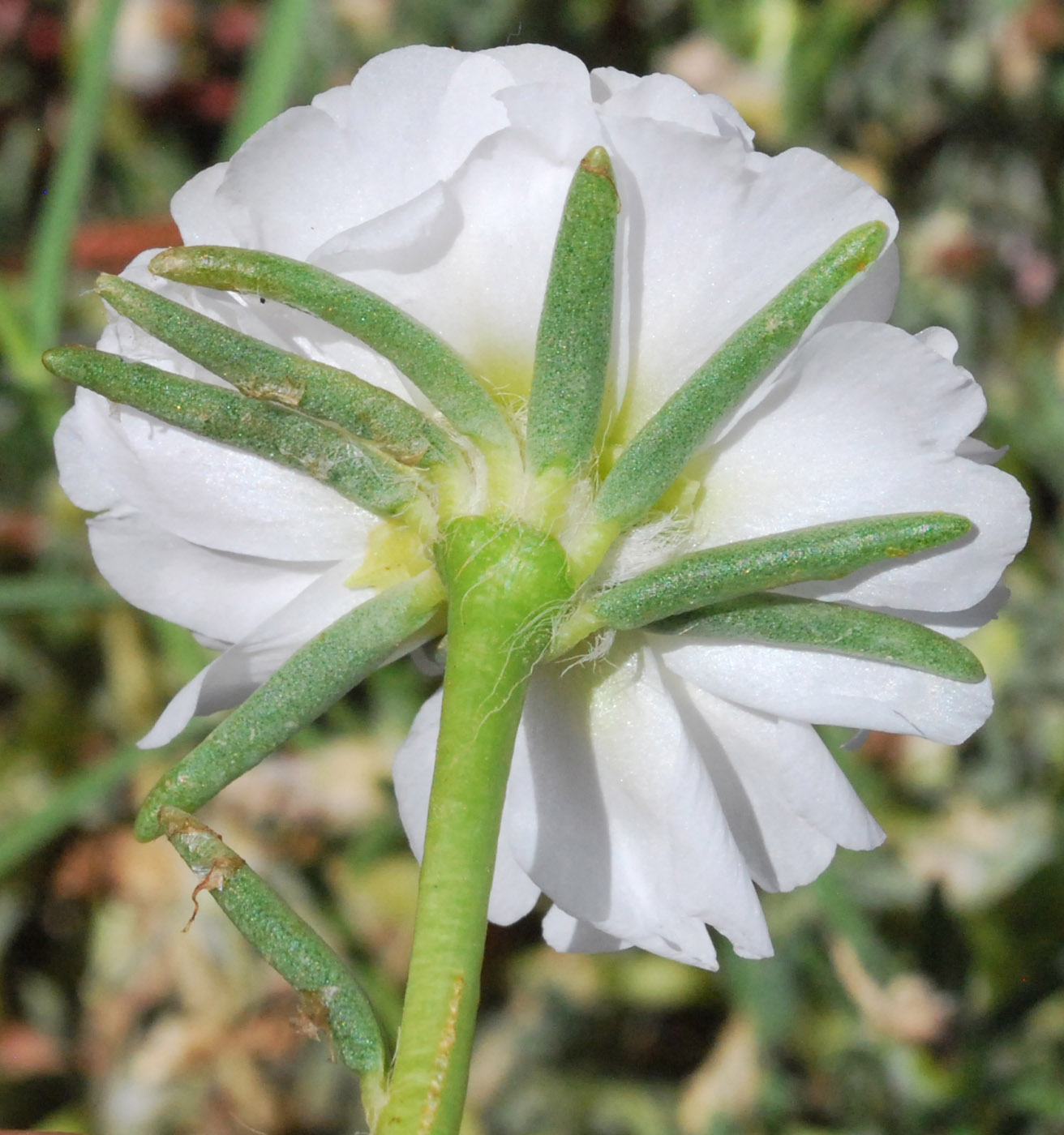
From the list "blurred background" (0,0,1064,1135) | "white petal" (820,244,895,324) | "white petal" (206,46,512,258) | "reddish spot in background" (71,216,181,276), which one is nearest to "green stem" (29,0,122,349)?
"blurred background" (0,0,1064,1135)

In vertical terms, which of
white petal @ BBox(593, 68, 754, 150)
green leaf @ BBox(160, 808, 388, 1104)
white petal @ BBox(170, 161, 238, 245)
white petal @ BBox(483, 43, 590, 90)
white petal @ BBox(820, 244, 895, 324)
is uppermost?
white petal @ BBox(483, 43, 590, 90)

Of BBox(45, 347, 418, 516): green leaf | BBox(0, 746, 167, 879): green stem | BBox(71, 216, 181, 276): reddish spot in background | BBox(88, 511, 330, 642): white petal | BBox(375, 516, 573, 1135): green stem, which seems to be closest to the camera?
BBox(375, 516, 573, 1135): green stem

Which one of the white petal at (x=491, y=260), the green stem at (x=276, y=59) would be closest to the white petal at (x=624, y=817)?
the white petal at (x=491, y=260)

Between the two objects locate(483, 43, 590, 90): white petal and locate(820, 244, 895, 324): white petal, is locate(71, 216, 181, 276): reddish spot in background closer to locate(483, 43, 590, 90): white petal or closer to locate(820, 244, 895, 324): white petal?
locate(483, 43, 590, 90): white petal

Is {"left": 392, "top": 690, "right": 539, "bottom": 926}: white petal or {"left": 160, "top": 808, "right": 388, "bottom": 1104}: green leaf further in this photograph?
{"left": 392, "top": 690, "right": 539, "bottom": 926}: white petal

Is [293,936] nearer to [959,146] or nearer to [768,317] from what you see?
[768,317]

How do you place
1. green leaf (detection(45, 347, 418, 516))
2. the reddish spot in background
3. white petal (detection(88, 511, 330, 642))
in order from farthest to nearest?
the reddish spot in background
white petal (detection(88, 511, 330, 642))
green leaf (detection(45, 347, 418, 516))

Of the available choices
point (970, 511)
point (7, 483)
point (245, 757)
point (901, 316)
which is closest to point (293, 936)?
point (245, 757)
